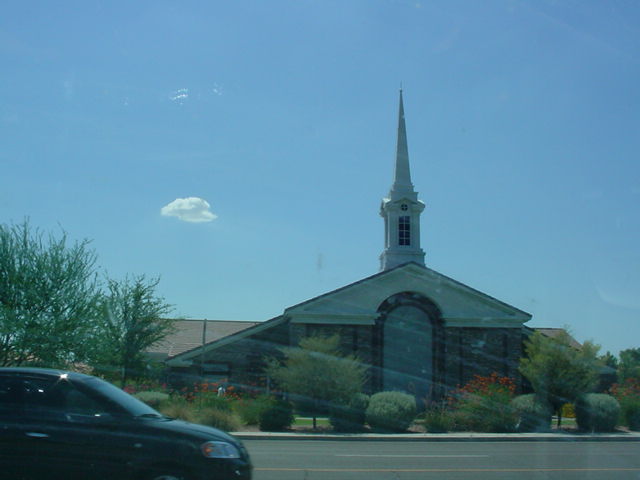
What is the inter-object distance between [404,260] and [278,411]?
50.4 ft

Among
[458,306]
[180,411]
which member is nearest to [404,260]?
[458,306]

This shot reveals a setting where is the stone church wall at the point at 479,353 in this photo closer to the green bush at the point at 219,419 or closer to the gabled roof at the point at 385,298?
the gabled roof at the point at 385,298

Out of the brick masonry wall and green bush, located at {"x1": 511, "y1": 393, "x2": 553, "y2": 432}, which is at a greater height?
the brick masonry wall

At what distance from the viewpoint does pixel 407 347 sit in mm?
31156

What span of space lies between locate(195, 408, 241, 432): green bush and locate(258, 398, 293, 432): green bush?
116 centimetres

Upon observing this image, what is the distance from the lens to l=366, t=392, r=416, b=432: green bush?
2220 cm

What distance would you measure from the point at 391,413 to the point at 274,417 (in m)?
3.82

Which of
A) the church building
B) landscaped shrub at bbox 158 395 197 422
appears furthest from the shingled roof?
landscaped shrub at bbox 158 395 197 422

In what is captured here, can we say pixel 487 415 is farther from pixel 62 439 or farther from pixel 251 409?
pixel 62 439

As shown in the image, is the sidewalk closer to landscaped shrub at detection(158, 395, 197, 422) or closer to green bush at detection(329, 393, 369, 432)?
green bush at detection(329, 393, 369, 432)

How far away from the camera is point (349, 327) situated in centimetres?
3070

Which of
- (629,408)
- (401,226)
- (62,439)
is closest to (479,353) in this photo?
(629,408)

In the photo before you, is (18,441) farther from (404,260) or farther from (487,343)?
(404,260)

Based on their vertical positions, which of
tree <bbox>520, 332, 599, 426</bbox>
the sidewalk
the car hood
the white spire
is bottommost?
the sidewalk
